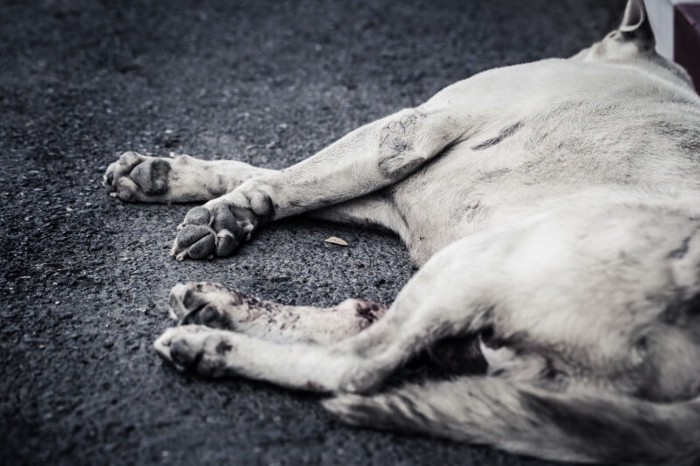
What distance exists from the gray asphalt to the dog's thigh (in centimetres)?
9

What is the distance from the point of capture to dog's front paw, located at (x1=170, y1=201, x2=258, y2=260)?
3.27m

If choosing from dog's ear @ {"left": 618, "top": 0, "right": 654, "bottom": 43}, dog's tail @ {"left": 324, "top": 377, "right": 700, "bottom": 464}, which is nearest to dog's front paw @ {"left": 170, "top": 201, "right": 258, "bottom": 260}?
dog's tail @ {"left": 324, "top": 377, "right": 700, "bottom": 464}

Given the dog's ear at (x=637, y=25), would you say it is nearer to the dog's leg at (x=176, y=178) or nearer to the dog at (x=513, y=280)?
the dog at (x=513, y=280)

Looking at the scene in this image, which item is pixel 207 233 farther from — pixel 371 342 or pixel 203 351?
pixel 371 342

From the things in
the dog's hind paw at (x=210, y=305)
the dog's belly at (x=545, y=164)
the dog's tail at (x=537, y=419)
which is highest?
the dog's belly at (x=545, y=164)

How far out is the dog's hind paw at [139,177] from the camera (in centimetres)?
365

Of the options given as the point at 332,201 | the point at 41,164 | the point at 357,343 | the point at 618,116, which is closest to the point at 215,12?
the point at 41,164

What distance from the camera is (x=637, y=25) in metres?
3.73

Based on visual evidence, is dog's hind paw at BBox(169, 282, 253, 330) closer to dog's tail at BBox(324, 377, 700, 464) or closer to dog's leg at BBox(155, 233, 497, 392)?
dog's leg at BBox(155, 233, 497, 392)

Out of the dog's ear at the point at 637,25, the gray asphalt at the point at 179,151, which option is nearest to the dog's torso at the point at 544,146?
the dog's ear at the point at 637,25

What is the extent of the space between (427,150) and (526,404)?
127cm

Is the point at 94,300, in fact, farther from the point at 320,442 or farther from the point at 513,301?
the point at 513,301

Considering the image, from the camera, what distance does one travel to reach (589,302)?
7.58 ft

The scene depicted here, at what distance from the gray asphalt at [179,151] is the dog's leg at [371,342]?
3.5 inches
